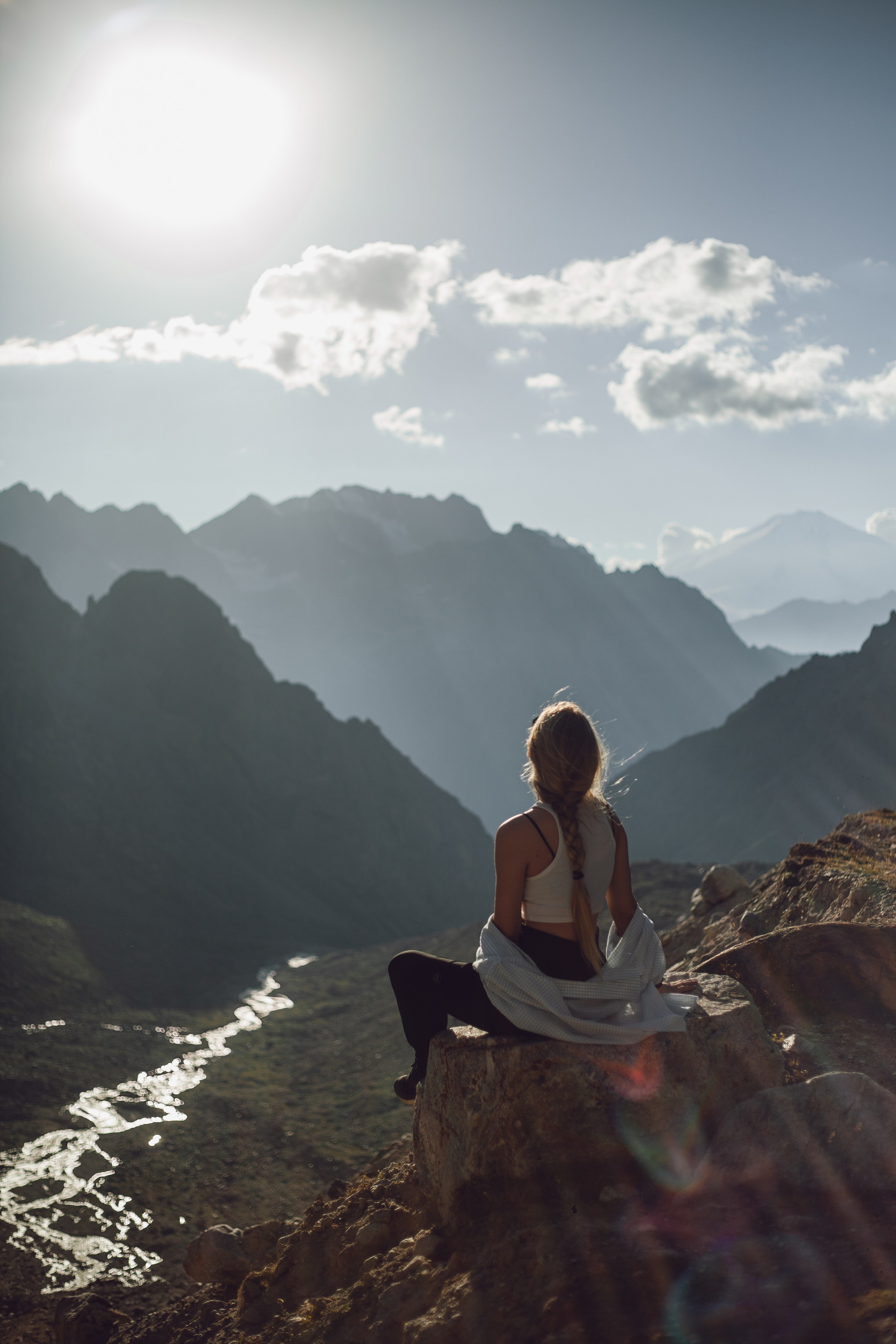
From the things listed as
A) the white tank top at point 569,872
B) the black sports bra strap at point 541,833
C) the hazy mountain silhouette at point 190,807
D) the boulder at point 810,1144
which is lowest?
the boulder at point 810,1144

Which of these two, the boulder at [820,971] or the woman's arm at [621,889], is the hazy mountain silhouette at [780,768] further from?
the woman's arm at [621,889]

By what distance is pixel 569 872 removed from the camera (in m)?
4.69

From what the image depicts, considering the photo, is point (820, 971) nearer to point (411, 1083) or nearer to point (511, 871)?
point (411, 1083)

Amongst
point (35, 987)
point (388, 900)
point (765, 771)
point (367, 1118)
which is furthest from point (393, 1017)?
point (765, 771)

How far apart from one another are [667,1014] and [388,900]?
112333 mm

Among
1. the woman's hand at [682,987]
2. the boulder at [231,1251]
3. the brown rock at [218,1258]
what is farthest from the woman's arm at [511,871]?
the brown rock at [218,1258]

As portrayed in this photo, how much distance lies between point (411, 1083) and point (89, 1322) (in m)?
5.09

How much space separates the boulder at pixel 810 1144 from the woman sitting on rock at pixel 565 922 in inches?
24.2

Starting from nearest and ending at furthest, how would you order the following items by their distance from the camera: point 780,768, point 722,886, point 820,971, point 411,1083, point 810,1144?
point 810,1144 → point 411,1083 → point 820,971 → point 722,886 → point 780,768

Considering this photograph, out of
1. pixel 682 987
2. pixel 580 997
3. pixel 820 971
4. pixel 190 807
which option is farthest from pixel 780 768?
pixel 580 997

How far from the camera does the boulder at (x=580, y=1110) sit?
191 inches

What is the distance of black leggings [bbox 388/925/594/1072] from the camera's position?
4.84 m

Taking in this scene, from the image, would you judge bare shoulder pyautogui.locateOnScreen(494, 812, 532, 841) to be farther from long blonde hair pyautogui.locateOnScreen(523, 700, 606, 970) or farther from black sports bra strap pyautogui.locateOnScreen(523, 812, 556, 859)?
long blonde hair pyautogui.locateOnScreen(523, 700, 606, 970)

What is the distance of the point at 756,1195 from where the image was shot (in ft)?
14.3
